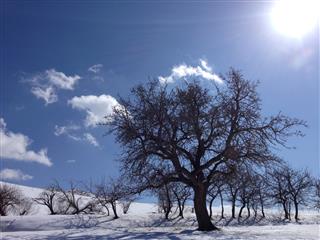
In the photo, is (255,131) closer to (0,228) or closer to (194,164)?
(194,164)

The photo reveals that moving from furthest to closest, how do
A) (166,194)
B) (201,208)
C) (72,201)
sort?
(72,201)
(166,194)
(201,208)

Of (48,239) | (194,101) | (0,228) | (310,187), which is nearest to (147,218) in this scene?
(0,228)

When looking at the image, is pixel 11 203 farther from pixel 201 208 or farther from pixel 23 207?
pixel 201 208

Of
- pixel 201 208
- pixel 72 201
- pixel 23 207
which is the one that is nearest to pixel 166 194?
pixel 201 208

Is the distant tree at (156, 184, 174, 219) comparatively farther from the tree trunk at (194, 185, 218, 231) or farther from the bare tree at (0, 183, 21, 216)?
the bare tree at (0, 183, 21, 216)

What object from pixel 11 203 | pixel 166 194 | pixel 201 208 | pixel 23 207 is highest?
pixel 11 203

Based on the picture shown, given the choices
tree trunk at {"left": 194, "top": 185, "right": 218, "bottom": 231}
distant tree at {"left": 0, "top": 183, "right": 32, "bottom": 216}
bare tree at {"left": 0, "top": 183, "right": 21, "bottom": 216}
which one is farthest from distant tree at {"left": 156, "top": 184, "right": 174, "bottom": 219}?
bare tree at {"left": 0, "top": 183, "right": 21, "bottom": 216}

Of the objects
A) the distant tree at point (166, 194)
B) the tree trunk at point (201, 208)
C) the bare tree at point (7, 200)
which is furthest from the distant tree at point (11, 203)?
the tree trunk at point (201, 208)

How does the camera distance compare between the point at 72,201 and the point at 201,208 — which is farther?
the point at 72,201

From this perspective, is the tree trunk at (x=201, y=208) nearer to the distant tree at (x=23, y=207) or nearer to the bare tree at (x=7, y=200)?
the bare tree at (x=7, y=200)

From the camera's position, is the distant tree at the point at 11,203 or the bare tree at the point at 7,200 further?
the distant tree at the point at 11,203

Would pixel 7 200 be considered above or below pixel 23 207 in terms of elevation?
above

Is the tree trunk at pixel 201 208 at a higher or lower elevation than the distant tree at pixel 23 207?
lower

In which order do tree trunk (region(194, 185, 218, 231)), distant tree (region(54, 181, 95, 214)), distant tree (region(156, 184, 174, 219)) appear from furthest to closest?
distant tree (region(54, 181, 95, 214)), distant tree (region(156, 184, 174, 219)), tree trunk (region(194, 185, 218, 231))
